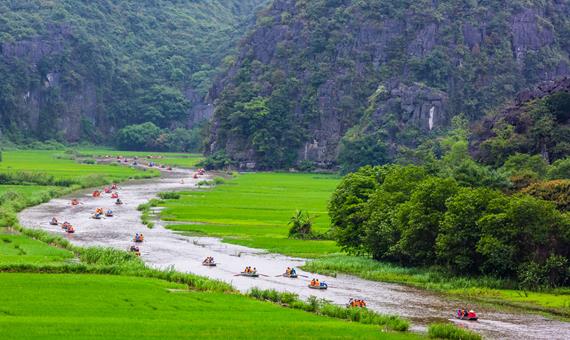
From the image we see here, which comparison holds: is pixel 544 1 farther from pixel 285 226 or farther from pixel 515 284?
pixel 515 284

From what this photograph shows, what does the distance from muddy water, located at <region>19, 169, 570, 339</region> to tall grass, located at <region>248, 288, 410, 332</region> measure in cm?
166

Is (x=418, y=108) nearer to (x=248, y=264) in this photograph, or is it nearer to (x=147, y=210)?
(x=147, y=210)

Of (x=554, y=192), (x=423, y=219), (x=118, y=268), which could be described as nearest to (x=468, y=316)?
(x=423, y=219)

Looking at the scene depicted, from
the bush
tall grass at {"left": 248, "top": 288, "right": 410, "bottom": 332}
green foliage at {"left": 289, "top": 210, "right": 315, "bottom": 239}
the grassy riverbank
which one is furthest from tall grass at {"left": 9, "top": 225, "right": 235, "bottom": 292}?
the bush

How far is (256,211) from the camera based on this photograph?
102 m

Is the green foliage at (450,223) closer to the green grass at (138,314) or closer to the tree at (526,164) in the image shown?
the tree at (526,164)

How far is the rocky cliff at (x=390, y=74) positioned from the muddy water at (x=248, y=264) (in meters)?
83.1

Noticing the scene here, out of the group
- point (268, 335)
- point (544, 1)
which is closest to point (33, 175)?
point (268, 335)

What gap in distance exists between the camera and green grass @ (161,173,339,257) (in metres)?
79.6

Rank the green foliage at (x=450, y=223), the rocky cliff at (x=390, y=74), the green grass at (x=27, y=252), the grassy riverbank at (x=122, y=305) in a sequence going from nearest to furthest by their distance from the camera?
the grassy riverbank at (x=122, y=305), the green grass at (x=27, y=252), the green foliage at (x=450, y=223), the rocky cliff at (x=390, y=74)

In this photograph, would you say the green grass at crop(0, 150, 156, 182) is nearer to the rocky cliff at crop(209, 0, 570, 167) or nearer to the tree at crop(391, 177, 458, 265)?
the rocky cliff at crop(209, 0, 570, 167)

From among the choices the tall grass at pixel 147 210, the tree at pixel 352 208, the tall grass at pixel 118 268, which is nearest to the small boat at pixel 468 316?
the tall grass at pixel 118 268

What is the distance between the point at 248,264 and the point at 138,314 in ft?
79.5

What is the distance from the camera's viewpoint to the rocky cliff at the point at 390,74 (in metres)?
181
